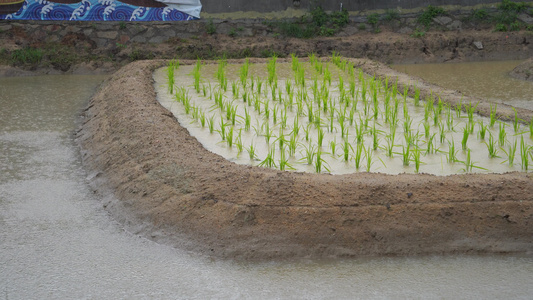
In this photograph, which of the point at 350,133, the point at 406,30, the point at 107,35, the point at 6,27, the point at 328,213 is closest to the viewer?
the point at 328,213

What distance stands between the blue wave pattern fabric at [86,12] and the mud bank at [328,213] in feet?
20.0

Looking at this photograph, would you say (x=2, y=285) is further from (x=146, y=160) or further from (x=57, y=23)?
(x=57, y=23)

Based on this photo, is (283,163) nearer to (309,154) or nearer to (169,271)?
(309,154)

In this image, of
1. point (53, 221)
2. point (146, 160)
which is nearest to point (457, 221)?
point (146, 160)

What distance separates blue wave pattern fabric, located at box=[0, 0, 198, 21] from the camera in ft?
28.0

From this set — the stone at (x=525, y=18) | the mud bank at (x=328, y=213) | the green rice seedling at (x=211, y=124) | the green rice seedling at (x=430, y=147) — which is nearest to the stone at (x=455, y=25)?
the stone at (x=525, y=18)

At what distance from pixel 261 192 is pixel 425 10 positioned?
285 inches

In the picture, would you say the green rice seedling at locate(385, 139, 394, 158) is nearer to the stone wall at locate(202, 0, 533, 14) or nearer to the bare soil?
the bare soil

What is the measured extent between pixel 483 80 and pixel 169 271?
503cm

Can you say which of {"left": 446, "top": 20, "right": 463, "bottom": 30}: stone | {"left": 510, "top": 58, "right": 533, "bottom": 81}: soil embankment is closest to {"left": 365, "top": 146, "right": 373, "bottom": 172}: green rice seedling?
{"left": 510, "top": 58, "right": 533, "bottom": 81}: soil embankment

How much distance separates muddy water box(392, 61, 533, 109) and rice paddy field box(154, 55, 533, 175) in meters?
0.86

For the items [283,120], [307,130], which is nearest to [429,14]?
[283,120]

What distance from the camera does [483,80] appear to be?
21.5 ft

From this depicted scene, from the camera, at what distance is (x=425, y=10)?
9219 mm
